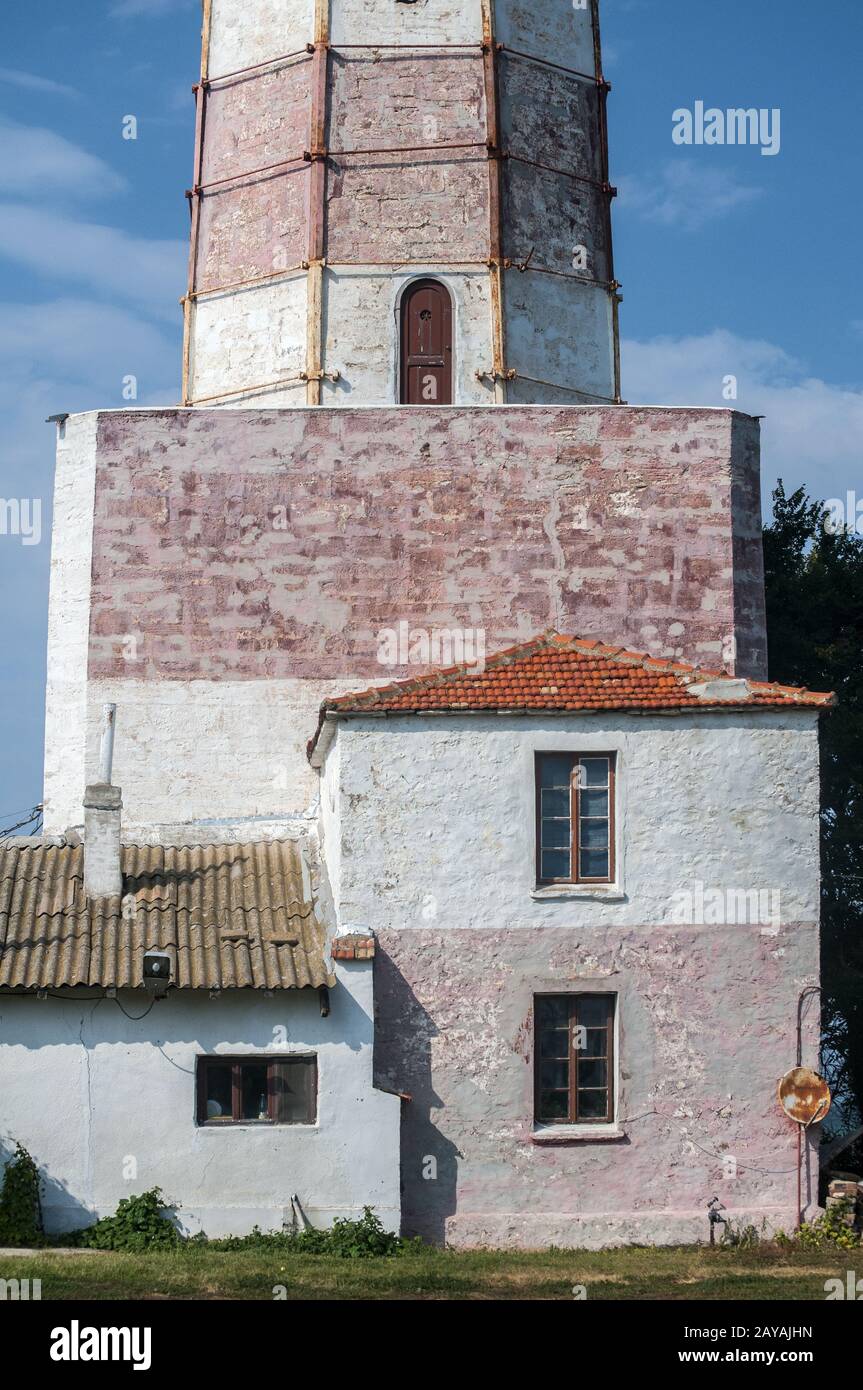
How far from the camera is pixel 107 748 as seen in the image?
73.0 feet

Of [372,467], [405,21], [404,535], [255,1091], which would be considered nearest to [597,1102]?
[255,1091]

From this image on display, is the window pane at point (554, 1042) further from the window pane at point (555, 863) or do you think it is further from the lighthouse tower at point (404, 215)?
the lighthouse tower at point (404, 215)

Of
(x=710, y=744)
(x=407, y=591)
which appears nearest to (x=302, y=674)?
(x=407, y=591)

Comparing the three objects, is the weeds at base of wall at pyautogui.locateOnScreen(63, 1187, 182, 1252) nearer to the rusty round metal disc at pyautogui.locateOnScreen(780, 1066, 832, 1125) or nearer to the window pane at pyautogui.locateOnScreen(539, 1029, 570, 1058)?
the window pane at pyautogui.locateOnScreen(539, 1029, 570, 1058)

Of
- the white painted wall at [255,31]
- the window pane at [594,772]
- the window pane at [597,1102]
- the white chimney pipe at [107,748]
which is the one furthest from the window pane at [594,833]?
the white painted wall at [255,31]

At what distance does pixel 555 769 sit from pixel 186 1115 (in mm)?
5399

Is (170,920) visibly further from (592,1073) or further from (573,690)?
(573,690)

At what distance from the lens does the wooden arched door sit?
987 inches

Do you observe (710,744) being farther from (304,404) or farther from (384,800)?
(304,404)

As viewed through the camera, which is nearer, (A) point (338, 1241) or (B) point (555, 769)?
(A) point (338, 1241)

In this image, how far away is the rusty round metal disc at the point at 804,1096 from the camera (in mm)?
19938

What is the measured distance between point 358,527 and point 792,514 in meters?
12.3

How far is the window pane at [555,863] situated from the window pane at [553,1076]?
2.05 m

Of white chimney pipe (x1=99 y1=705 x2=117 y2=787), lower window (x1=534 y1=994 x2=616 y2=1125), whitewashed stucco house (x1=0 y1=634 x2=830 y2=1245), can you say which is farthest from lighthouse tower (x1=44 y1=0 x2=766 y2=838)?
lower window (x1=534 y1=994 x2=616 y2=1125)
